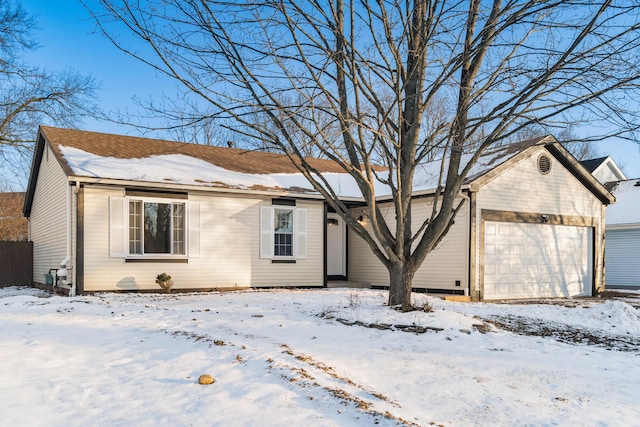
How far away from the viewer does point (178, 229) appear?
1306 cm

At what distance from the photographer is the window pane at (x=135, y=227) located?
1239 centimetres

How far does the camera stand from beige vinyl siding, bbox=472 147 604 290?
13336 millimetres

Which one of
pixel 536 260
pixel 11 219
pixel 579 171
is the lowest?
pixel 536 260

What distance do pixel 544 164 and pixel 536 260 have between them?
8.88 ft

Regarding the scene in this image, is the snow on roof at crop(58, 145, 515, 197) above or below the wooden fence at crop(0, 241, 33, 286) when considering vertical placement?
above

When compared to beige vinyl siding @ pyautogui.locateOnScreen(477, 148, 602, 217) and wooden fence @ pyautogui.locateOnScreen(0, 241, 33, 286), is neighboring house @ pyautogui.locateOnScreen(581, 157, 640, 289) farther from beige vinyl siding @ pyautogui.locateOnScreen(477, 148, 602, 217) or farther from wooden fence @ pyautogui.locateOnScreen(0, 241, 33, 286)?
wooden fence @ pyautogui.locateOnScreen(0, 241, 33, 286)

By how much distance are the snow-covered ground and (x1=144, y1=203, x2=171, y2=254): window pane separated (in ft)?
13.4

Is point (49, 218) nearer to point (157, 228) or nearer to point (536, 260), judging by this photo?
point (157, 228)

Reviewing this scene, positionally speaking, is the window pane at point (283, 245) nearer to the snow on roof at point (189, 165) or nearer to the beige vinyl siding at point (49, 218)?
the snow on roof at point (189, 165)

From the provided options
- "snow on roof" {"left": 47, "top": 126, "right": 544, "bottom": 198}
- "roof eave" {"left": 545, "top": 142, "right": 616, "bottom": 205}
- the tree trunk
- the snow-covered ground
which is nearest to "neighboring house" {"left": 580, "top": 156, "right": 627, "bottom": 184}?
"roof eave" {"left": 545, "top": 142, "right": 616, "bottom": 205}

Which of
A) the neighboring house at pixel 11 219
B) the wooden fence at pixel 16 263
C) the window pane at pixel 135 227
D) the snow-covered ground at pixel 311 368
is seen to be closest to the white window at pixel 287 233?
the window pane at pixel 135 227

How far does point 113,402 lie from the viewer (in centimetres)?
399

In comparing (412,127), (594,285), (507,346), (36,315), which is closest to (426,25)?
(412,127)

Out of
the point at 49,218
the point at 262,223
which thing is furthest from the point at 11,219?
the point at 262,223
